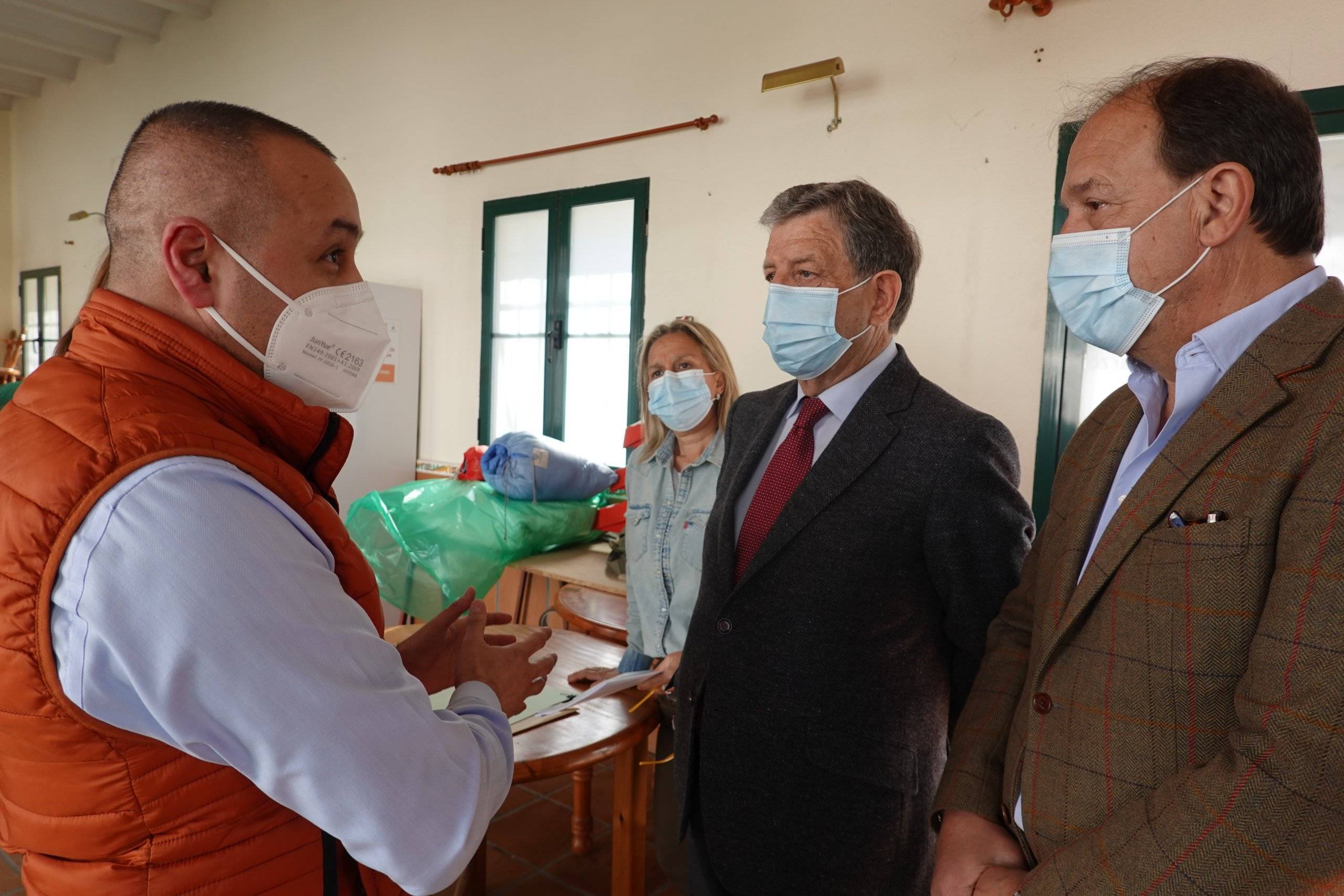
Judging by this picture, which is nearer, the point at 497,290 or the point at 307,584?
the point at 307,584

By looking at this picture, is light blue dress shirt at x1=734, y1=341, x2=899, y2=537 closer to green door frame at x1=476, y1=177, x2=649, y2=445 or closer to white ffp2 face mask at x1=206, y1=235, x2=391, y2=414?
white ffp2 face mask at x1=206, y1=235, x2=391, y2=414

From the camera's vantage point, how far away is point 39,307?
886cm

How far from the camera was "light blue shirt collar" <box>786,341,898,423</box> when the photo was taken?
4.97 ft

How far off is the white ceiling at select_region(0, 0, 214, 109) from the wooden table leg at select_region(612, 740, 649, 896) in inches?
274

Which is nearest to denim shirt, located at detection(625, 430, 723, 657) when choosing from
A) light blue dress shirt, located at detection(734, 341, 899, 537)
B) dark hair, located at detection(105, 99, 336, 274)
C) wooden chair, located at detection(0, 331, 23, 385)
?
light blue dress shirt, located at detection(734, 341, 899, 537)

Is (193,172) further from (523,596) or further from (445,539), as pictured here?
(523,596)

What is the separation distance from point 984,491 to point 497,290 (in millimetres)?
3928

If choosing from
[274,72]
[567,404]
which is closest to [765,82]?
[567,404]

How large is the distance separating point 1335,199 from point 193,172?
9.42 ft

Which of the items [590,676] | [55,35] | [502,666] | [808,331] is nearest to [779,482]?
[808,331]

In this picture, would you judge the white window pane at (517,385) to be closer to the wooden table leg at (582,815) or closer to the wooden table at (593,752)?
the wooden table at (593,752)

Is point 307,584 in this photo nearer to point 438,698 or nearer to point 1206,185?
point 1206,185

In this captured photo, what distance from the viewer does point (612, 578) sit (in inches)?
135

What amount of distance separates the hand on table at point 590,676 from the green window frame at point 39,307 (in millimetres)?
8963
